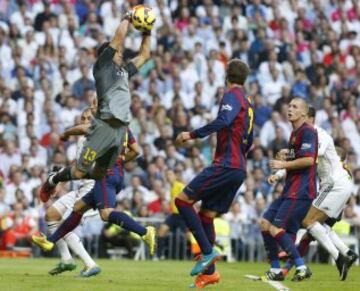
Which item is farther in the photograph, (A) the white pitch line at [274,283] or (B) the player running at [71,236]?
(B) the player running at [71,236]

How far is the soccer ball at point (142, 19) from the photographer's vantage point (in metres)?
14.4

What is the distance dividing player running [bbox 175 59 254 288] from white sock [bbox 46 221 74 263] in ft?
7.89

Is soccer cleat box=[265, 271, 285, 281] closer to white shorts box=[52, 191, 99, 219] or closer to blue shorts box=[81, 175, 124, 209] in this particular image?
blue shorts box=[81, 175, 124, 209]

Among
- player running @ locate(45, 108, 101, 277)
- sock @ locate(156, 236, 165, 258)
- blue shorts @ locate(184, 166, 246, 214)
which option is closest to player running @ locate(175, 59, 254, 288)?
blue shorts @ locate(184, 166, 246, 214)

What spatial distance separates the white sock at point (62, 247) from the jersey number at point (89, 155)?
2.19m

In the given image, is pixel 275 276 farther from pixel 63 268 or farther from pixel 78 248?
pixel 63 268

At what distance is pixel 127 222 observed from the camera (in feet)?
→ 51.4

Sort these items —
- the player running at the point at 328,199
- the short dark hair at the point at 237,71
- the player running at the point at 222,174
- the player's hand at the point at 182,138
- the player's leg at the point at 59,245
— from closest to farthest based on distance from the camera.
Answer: the player's hand at the point at 182,138, the player running at the point at 222,174, the short dark hair at the point at 237,71, the player's leg at the point at 59,245, the player running at the point at 328,199

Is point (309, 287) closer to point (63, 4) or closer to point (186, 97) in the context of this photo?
point (186, 97)

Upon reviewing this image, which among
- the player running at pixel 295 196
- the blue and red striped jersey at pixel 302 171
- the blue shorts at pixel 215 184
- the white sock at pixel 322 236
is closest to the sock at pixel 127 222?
the blue shorts at pixel 215 184

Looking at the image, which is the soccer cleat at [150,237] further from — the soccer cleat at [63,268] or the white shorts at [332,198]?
the white shorts at [332,198]

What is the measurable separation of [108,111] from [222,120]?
1.33m

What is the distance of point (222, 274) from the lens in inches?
707

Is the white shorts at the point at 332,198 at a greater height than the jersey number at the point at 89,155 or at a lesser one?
lesser
